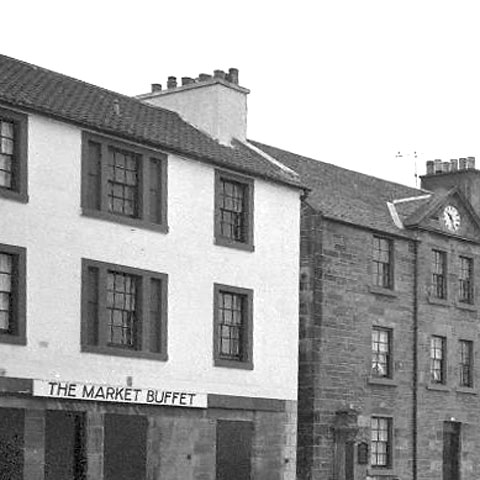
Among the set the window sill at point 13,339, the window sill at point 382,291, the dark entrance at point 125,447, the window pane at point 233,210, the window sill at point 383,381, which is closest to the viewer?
the window sill at point 13,339

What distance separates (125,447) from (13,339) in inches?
176

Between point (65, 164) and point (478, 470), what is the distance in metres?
20.6

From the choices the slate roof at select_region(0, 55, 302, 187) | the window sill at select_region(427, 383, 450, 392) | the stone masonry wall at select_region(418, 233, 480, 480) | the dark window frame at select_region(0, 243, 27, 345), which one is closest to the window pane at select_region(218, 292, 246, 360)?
the slate roof at select_region(0, 55, 302, 187)

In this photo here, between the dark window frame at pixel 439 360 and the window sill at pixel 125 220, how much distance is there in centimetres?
1341

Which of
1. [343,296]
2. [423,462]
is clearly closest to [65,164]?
[343,296]

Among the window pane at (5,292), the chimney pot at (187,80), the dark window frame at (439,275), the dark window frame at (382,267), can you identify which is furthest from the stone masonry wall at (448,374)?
the window pane at (5,292)

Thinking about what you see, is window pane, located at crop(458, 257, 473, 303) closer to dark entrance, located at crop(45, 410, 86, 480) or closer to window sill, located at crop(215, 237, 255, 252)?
window sill, located at crop(215, 237, 255, 252)

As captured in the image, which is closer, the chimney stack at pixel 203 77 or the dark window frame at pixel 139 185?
the dark window frame at pixel 139 185

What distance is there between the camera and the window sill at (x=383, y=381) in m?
37.4

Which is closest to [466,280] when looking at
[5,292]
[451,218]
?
[451,218]

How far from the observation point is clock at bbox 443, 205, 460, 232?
4141 cm

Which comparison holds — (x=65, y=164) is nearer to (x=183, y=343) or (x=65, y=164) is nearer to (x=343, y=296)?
(x=183, y=343)

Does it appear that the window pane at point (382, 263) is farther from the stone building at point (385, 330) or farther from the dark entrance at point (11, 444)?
the dark entrance at point (11, 444)

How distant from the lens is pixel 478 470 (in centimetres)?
4169
